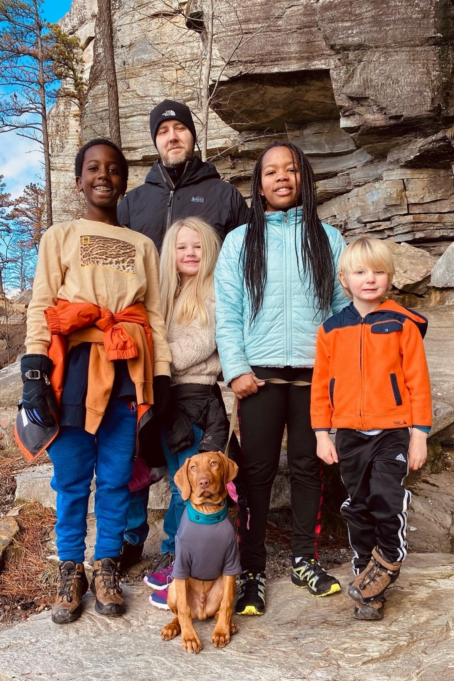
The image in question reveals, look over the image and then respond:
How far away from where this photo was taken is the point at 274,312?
3062mm

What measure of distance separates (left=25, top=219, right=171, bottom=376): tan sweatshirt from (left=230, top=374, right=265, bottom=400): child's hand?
0.43m

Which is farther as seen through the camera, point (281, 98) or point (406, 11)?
point (281, 98)

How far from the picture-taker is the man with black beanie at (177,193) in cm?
388

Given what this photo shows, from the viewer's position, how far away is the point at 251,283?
310cm

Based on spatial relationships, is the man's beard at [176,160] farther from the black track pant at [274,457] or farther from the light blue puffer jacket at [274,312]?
the black track pant at [274,457]

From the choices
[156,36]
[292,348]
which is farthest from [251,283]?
[156,36]

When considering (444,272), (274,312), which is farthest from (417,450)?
(444,272)

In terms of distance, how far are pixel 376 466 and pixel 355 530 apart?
0.40 meters

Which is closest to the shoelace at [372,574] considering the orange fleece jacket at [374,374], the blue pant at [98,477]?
the orange fleece jacket at [374,374]

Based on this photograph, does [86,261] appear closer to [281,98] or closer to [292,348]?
[292,348]

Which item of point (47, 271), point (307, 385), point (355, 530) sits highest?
point (47, 271)

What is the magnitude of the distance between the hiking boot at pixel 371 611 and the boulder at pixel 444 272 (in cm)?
810

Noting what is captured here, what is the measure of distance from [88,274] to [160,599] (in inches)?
74.5

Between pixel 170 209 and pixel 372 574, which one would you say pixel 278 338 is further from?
pixel 170 209
